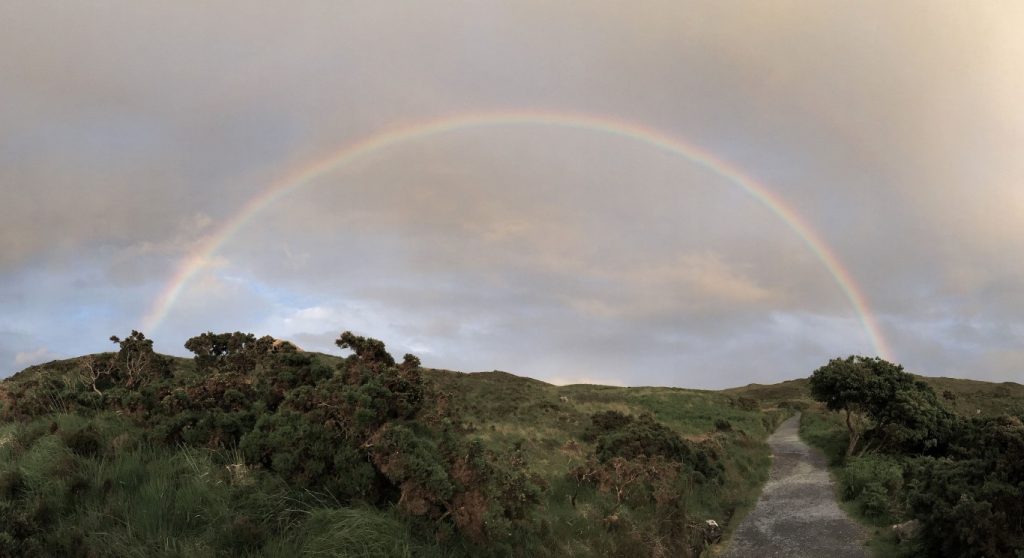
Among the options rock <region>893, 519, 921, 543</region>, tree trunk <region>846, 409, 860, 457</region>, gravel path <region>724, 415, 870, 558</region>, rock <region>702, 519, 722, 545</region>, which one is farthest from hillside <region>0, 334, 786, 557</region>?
tree trunk <region>846, 409, 860, 457</region>

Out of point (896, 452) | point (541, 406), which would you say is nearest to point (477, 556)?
point (896, 452)

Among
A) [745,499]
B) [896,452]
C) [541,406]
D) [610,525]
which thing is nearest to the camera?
[610,525]

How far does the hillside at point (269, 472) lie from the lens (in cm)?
645

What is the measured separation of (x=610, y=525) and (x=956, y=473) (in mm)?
8041

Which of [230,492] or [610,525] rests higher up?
[230,492]

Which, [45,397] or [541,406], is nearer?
[45,397]

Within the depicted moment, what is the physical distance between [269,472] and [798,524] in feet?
55.2

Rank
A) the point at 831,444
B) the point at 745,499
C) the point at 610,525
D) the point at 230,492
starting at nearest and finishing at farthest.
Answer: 1. the point at 230,492
2. the point at 610,525
3. the point at 745,499
4. the point at 831,444

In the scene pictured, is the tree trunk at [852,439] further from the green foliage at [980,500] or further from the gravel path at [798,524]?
the green foliage at [980,500]

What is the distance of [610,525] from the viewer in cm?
1261

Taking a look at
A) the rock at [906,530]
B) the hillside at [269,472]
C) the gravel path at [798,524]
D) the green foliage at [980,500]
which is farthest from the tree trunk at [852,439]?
the hillside at [269,472]

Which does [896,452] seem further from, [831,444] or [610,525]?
[610,525]

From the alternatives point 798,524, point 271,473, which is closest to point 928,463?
point 798,524

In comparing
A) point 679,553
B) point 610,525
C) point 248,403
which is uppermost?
point 248,403
